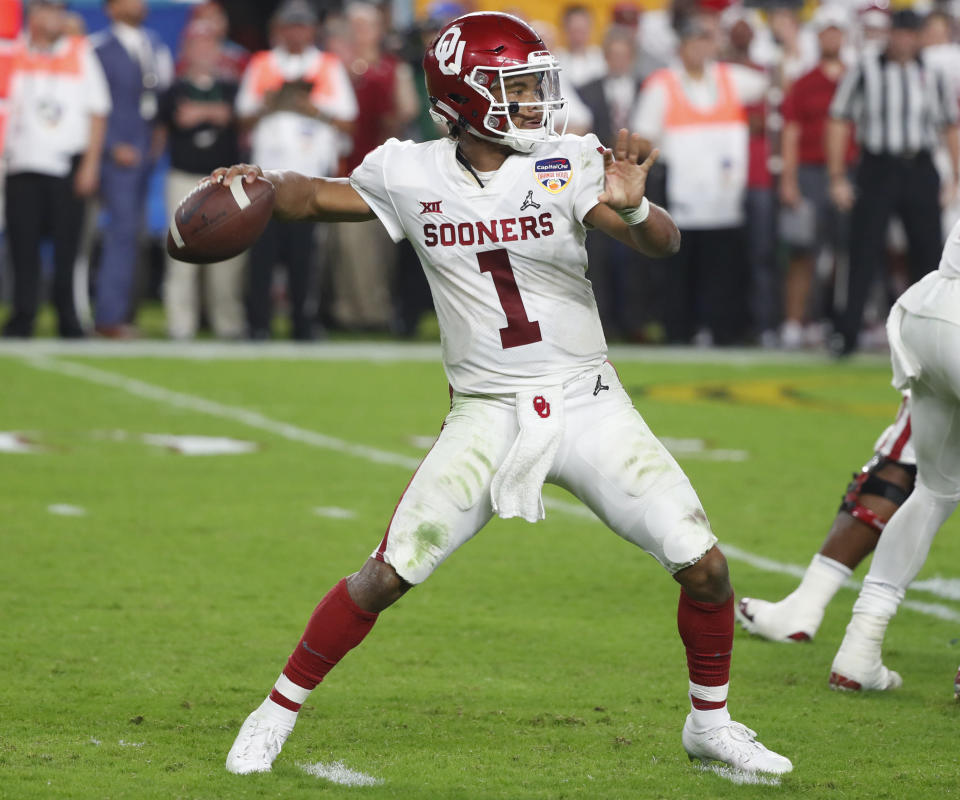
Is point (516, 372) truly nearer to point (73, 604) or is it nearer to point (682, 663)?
point (682, 663)

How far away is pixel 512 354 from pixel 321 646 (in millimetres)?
778

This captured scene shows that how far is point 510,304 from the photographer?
161 inches

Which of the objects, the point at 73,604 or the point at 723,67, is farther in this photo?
the point at 723,67

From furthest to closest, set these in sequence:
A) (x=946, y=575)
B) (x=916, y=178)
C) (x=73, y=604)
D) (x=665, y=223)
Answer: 1. (x=916, y=178)
2. (x=946, y=575)
3. (x=73, y=604)
4. (x=665, y=223)

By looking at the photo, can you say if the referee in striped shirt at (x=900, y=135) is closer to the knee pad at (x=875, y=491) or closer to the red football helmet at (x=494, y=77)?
the knee pad at (x=875, y=491)

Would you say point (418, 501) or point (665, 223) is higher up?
point (665, 223)

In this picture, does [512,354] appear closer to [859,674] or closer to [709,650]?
[709,650]

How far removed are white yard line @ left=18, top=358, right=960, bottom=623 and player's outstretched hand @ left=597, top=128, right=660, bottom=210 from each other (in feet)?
7.07

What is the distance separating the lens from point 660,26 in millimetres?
16578

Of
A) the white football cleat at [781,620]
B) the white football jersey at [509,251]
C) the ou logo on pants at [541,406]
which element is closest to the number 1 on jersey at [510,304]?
the white football jersey at [509,251]

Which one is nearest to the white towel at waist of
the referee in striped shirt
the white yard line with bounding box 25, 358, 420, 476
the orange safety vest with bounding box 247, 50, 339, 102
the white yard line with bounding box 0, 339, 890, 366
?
the white yard line with bounding box 25, 358, 420, 476

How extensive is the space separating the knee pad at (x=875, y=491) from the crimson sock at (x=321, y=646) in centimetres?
174

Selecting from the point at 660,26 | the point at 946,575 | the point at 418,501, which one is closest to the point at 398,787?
the point at 418,501

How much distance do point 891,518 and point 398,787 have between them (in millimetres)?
1702
